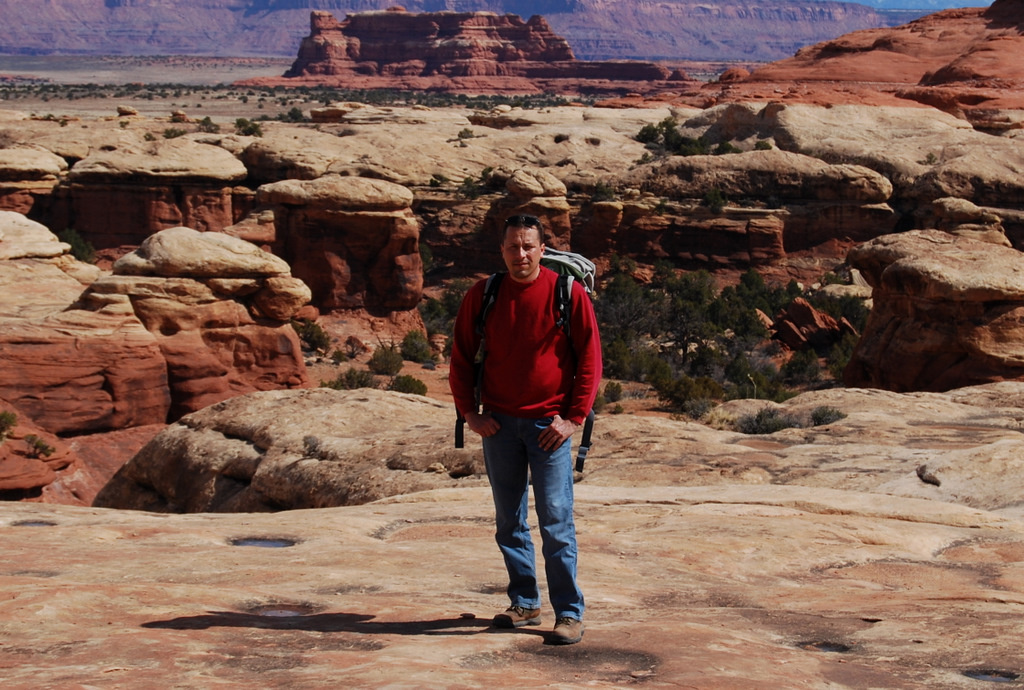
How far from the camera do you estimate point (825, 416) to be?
1400cm

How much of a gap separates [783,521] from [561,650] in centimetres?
358

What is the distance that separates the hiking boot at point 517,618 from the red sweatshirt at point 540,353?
90 centimetres

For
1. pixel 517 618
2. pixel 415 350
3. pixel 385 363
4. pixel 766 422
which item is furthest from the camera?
pixel 415 350

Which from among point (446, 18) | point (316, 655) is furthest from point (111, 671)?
point (446, 18)

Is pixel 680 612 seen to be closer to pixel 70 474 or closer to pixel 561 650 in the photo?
pixel 561 650

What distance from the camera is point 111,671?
431 centimetres

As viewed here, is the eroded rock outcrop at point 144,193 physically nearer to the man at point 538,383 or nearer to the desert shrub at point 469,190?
the desert shrub at point 469,190

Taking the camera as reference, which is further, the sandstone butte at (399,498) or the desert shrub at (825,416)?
the desert shrub at (825,416)

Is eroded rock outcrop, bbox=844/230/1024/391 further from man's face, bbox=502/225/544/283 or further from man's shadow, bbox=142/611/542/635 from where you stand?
man's shadow, bbox=142/611/542/635

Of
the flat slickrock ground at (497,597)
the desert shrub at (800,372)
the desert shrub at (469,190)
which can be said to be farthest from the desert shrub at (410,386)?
the desert shrub at (469,190)

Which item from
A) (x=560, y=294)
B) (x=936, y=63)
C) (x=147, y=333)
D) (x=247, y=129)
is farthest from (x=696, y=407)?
(x=936, y=63)

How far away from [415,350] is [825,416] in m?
15.8

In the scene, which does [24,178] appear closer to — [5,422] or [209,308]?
[209,308]

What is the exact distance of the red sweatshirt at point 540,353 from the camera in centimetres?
542
